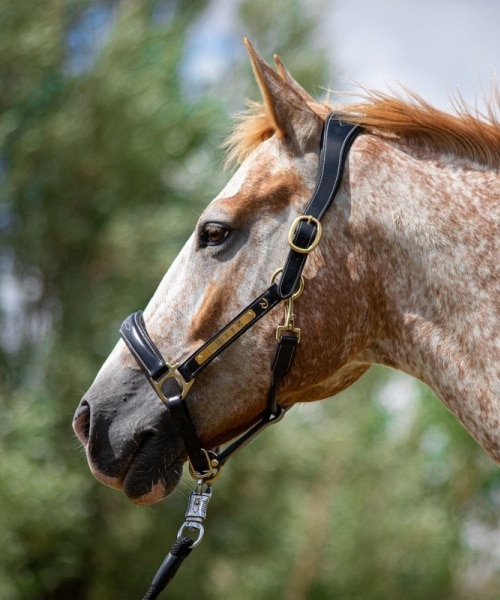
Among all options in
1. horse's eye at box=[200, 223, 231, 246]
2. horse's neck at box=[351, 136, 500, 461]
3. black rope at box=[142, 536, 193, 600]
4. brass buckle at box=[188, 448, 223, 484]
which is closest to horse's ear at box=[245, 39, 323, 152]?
horse's neck at box=[351, 136, 500, 461]

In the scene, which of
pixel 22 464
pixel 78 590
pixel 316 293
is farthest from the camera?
pixel 78 590

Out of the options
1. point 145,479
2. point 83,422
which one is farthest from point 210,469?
point 83,422

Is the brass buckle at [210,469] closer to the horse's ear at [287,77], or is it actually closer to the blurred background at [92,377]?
the horse's ear at [287,77]

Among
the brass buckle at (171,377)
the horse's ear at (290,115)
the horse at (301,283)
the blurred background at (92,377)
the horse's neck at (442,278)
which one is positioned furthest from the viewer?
the blurred background at (92,377)

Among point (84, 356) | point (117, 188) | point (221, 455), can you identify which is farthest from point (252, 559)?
point (221, 455)

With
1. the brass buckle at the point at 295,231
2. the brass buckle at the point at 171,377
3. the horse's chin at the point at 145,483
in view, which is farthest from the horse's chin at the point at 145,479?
the brass buckle at the point at 295,231

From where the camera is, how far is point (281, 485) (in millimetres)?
17641

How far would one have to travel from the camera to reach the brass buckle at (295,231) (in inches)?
127

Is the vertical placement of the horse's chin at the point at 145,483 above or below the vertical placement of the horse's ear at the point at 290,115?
below

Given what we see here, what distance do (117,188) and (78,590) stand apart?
7.68 meters

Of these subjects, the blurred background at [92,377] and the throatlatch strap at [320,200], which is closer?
the throatlatch strap at [320,200]

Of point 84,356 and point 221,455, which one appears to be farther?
point 84,356

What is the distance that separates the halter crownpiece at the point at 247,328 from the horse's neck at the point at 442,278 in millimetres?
151

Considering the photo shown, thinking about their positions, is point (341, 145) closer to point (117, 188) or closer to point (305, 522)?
point (117, 188)
